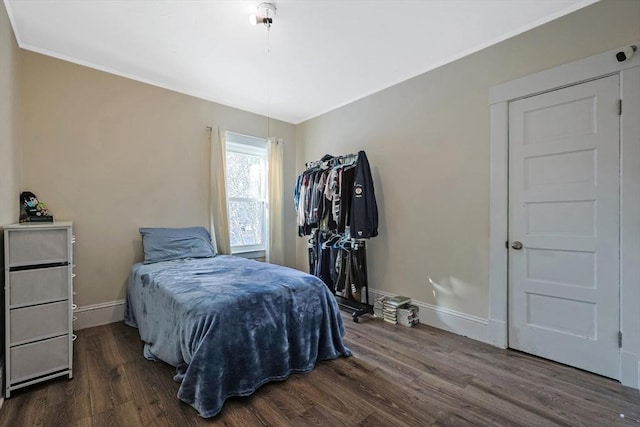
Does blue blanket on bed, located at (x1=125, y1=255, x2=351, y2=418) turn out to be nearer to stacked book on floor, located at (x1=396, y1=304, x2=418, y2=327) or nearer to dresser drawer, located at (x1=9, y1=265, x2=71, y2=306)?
dresser drawer, located at (x1=9, y1=265, x2=71, y2=306)

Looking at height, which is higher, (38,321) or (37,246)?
(37,246)

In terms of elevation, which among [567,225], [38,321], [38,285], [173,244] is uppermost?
[567,225]

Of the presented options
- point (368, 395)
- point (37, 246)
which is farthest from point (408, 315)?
point (37, 246)

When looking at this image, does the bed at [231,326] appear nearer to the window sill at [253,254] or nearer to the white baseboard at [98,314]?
the white baseboard at [98,314]

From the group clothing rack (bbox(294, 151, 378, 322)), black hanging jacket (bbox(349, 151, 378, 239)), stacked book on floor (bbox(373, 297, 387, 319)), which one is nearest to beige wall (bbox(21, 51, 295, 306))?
clothing rack (bbox(294, 151, 378, 322))

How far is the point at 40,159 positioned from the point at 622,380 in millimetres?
4937

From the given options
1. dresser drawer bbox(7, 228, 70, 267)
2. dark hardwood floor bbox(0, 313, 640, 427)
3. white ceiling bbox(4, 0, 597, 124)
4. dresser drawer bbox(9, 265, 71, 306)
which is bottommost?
dark hardwood floor bbox(0, 313, 640, 427)

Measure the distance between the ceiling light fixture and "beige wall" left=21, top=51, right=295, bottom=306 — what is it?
1.73 m

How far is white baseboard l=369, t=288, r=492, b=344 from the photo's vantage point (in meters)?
2.61

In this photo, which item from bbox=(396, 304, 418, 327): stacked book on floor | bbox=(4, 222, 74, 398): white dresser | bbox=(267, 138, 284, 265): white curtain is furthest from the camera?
bbox=(267, 138, 284, 265): white curtain

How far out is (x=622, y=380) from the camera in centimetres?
194

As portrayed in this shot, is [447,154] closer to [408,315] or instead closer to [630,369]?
[408,315]

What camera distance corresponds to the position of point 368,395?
1.82 m

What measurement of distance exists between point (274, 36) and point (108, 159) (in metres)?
2.12
